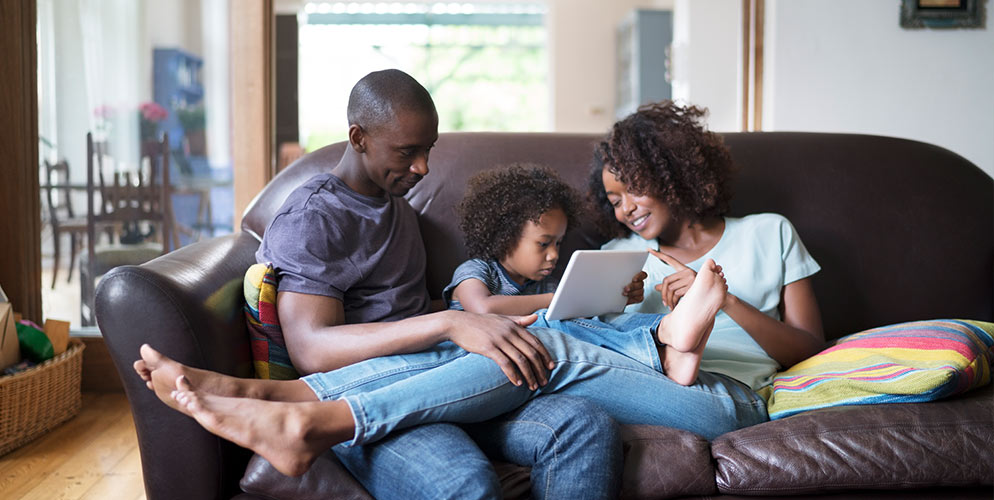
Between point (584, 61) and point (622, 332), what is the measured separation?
20.6 feet

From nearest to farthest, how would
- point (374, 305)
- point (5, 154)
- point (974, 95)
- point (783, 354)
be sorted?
1. point (374, 305)
2. point (783, 354)
3. point (5, 154)
4. point (974, 95)

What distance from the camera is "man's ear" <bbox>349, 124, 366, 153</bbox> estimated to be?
1.51 metres

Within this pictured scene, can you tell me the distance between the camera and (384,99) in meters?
1.47

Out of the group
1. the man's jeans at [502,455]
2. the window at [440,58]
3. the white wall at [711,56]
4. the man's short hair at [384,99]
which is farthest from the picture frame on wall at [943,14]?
the window at [440,58]

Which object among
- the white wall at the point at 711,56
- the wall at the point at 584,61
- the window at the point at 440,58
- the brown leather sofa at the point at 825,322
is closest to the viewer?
the brown leather sofa at the point at 825,322

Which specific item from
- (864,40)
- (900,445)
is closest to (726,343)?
(900,445)

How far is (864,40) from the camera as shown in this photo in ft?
9.77

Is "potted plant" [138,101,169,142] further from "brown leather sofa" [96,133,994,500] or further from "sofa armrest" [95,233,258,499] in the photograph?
"sofa armrest" [95,233,258,499]

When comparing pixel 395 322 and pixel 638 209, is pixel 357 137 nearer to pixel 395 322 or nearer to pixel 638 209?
pixel 395 322

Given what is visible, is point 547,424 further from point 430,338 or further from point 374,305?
point 374,305

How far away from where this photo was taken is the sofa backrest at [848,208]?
193 cm

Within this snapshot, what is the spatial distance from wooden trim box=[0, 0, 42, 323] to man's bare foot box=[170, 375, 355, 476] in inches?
74.0

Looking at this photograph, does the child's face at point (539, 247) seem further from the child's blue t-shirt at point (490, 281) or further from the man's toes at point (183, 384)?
the man's toes at point (183, 384)

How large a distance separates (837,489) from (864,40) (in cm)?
220
